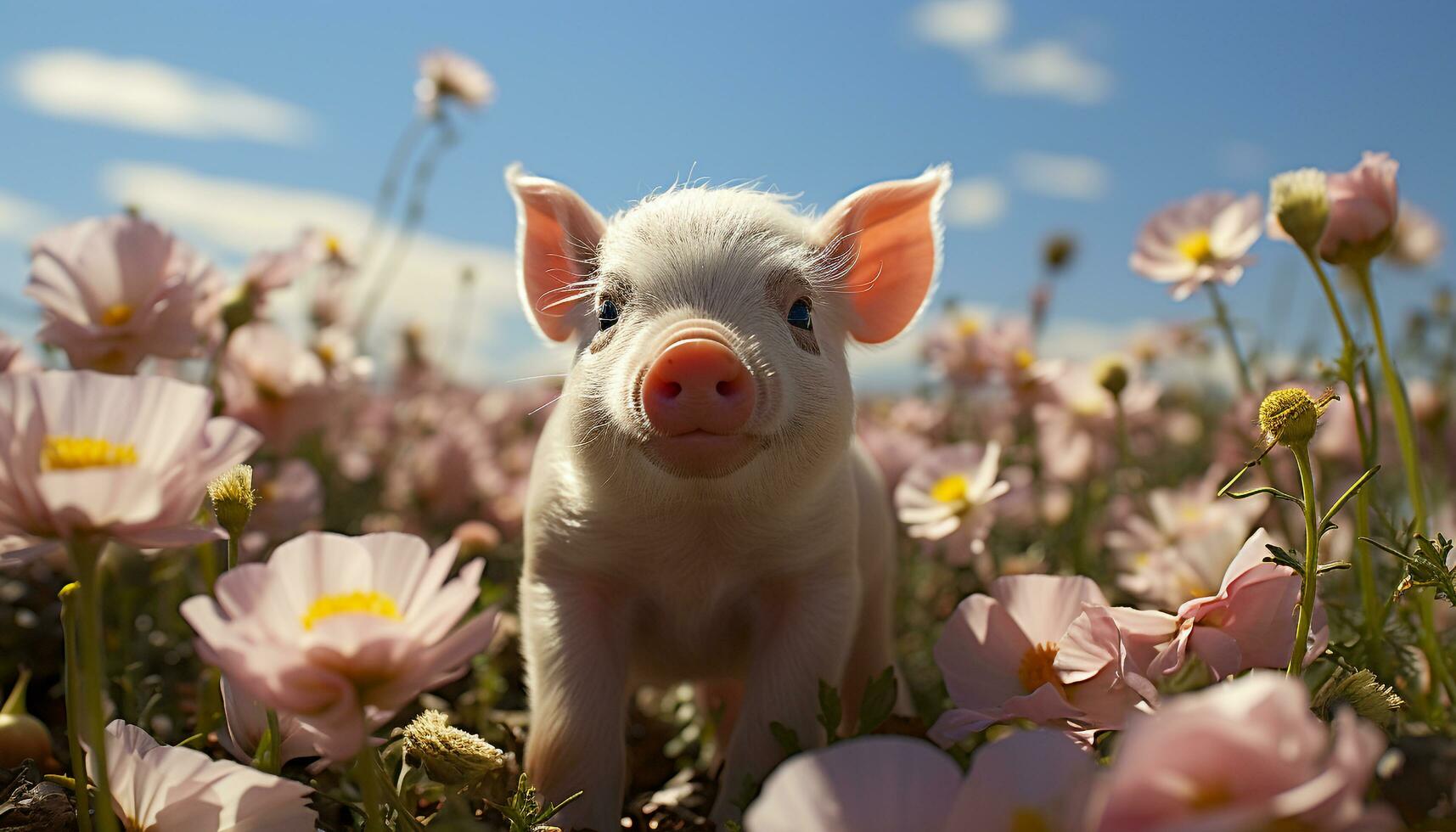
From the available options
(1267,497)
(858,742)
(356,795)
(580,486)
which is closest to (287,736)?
(356,795)

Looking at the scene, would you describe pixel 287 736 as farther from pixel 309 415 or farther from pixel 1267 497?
pixel 1267 497

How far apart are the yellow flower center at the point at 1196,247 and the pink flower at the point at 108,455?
2202 mm

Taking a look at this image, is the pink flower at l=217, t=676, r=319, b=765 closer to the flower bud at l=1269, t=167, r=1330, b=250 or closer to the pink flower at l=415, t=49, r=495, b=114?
the flower bud at l=1269, t=167, r=1330, b=250

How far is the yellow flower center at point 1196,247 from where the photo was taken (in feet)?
8.41

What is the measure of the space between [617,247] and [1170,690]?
4.18ft

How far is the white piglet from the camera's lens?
1.68 meters

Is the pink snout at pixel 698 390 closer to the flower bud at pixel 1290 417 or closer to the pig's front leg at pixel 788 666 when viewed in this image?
the pig's front leg at pixel 788 666

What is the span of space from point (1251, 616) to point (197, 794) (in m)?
1.30

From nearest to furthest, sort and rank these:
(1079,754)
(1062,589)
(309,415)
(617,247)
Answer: (1079,754), (1062,589), (617,247), (309,415)

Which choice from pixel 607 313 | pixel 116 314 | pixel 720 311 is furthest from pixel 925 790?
pixel 116 314

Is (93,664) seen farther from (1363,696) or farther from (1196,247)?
(1196,247)

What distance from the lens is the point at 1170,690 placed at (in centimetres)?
95

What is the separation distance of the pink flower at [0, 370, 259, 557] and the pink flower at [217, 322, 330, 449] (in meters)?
1.83

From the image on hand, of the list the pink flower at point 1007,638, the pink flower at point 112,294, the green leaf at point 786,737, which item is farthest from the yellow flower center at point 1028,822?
the pink flower at point 112,294
